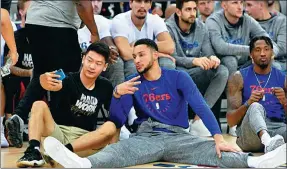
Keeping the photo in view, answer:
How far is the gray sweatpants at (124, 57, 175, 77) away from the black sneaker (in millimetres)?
1684

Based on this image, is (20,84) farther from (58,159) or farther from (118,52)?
(58,159)

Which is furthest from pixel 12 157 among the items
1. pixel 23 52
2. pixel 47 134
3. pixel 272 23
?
pixel 272 23

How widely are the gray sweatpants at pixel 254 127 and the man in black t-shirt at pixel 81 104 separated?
1084 mm

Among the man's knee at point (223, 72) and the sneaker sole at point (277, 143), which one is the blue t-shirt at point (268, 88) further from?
the sneaker sole at point (277, 143)

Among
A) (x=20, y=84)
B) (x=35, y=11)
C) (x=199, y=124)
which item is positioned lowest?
(x=199, y=124)

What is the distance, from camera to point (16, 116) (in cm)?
495

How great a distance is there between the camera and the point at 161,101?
16.3 feet

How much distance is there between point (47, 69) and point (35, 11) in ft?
1.64

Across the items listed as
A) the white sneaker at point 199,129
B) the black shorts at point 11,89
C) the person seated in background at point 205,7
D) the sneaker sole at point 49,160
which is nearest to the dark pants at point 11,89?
the black shorts at point 11,89

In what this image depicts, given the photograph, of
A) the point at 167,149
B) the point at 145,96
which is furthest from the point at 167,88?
the point at 167,149

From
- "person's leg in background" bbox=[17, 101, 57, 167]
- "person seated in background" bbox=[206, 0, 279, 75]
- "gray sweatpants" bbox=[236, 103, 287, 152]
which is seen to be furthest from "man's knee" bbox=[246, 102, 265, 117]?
"person's leg in background" bbox=[17, 101, 57, 167]

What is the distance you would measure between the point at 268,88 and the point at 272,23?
65.6 inches

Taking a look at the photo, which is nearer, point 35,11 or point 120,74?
point 35,11

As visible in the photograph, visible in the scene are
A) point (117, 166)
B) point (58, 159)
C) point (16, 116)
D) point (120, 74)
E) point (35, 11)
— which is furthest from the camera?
point (120, 74)
